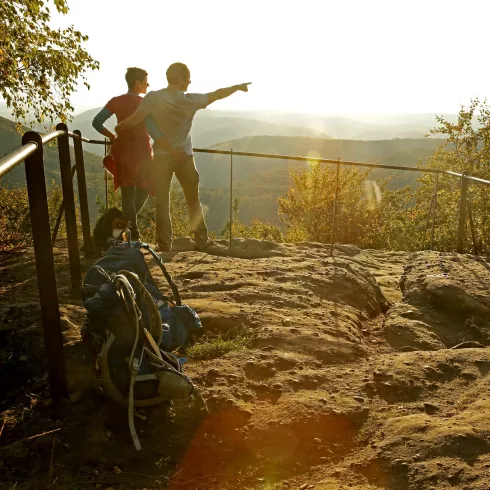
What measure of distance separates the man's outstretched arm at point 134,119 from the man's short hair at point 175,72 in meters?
0.45

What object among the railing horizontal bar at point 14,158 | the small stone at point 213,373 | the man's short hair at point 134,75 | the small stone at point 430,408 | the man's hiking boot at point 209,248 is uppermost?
the man's short hair at point 134,75

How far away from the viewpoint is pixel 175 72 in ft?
16.9

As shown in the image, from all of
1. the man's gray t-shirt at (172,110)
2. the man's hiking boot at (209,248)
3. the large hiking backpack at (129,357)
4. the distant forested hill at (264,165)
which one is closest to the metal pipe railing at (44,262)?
the large hiking backpack at (129,357)

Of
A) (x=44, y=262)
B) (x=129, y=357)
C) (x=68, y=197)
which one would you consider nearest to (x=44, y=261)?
(x=44, y=262)

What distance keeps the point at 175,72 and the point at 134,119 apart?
2.27ft

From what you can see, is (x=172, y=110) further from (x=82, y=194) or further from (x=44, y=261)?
(x=44, y=261)

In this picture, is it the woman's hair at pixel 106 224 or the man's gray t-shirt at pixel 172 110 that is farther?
the man's gray t-shirt at pixel 172 110

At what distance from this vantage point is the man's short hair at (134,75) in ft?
16.5

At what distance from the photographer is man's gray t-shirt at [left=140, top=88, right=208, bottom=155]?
200 inches

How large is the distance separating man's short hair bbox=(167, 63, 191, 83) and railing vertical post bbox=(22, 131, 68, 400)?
322 centimetres

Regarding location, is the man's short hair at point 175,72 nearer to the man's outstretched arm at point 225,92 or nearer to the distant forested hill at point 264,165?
the man's outstretched arm at point 225,92

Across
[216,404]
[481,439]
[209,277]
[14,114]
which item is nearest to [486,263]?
[209,277]

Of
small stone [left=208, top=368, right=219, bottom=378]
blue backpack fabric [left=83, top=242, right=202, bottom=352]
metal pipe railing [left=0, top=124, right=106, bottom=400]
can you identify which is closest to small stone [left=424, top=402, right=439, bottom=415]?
small stone [left=208, top=368, right=219, bottom=378]

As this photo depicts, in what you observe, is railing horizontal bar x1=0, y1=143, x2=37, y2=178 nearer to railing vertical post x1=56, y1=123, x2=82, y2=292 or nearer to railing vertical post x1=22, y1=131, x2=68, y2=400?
railing vertical post x1=22, y1=131, x2=68, y2=400
